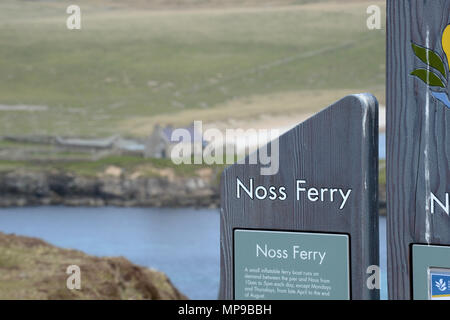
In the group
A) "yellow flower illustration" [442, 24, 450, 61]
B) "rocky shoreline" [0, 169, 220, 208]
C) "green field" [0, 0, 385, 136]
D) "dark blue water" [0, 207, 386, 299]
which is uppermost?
"green field" [0, 0, 385, 136]

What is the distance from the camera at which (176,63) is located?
93.5 meters

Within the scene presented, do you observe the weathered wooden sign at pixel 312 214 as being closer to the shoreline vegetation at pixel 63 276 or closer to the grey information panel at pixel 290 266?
the grey information panel at pixel 290 266

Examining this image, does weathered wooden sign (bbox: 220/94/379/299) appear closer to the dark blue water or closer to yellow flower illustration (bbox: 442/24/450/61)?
yellow flower illustration (bbox: 442/24/450/61)

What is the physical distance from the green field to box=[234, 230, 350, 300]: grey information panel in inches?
2904

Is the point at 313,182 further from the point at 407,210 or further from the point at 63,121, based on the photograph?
the point at 63,121

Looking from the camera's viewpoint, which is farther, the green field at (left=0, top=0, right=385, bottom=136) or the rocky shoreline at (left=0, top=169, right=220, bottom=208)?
the green field at (left=0, top=0, right=385, bottom=136)

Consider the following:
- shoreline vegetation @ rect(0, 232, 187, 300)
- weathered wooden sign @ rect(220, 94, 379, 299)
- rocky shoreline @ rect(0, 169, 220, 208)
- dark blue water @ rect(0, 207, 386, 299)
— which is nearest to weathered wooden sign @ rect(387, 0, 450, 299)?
weathered wooden sign @ rect(220, 94, 379, 299)

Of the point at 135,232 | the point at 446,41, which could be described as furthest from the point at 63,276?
the point at 135,232

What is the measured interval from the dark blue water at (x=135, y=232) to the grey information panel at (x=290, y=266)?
47.4 m

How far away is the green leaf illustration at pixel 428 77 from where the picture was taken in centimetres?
438

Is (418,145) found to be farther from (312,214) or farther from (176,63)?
(176,63)

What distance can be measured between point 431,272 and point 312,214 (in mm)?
770

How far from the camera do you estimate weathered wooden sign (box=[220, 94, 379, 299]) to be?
4.55 meters

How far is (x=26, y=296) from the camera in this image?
11125mm
